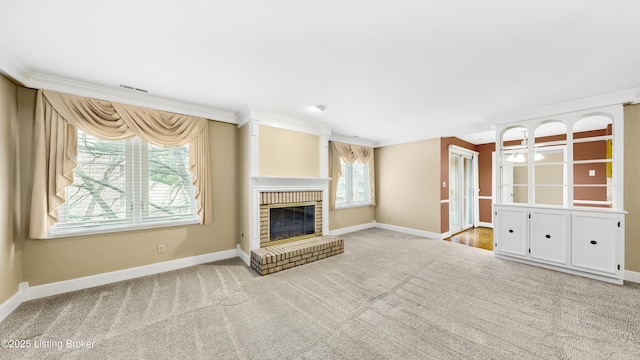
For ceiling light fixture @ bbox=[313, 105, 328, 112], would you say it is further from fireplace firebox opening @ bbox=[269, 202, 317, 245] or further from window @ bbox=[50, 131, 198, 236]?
window @ bbox=[50, 131, 198, 236]

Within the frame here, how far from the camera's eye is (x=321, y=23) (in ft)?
5.39

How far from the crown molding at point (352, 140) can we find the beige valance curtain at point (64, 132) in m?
3.33

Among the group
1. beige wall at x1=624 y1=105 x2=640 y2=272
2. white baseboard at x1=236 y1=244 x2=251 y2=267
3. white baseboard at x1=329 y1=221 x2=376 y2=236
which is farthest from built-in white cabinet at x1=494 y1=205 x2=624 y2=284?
white baseboard at x1=236 y1=244 x2=251 y2=267

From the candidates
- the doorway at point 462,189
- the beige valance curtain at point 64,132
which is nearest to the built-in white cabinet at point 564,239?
the doorway at point 462,189

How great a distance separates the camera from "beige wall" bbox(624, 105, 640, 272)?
2938 millimetres

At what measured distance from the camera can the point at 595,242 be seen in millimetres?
3055

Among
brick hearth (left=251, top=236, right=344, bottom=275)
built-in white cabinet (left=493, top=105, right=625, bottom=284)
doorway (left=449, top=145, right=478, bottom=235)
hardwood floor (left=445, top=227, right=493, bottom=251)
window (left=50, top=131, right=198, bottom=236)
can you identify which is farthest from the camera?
doorway (left=449, top=145, right=478, bottom=235)

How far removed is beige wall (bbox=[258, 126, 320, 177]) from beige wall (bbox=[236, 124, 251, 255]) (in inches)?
8.4

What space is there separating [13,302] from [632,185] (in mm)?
7383

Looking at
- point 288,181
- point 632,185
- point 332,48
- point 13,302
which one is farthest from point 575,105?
point 13,302

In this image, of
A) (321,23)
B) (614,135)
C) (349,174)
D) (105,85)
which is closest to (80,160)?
(105,85)

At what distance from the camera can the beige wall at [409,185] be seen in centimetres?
509

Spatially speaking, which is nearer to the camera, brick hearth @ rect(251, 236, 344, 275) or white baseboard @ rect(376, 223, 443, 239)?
brick hearth @ rect(251, 236, 344, 275)

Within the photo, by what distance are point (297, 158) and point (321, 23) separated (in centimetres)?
266
